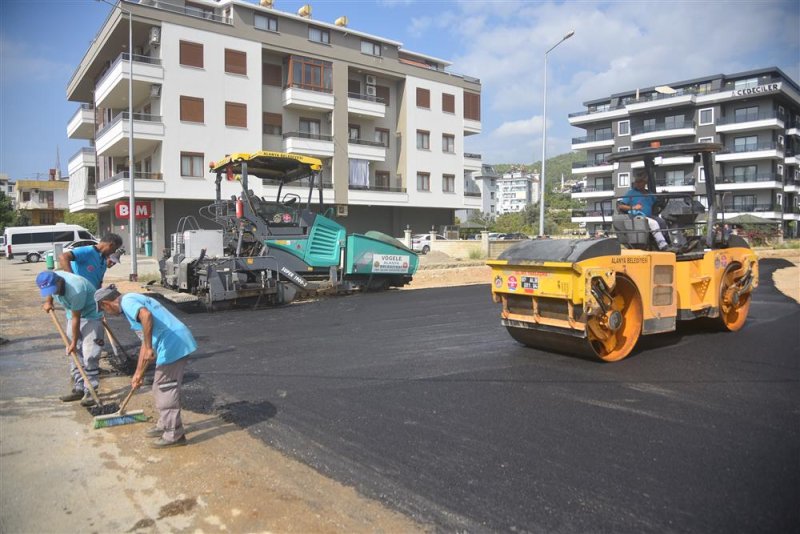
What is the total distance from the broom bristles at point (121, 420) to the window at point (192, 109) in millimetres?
25935

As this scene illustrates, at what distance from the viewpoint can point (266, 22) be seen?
31703 mm

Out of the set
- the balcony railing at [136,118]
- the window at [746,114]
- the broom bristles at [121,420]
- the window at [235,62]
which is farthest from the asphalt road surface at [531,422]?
the window at [746,114]

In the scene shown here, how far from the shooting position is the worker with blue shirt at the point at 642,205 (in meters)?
6.89

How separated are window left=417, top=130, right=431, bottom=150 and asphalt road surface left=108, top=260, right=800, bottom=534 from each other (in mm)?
30882

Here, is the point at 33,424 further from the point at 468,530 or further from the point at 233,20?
the point at 233,20

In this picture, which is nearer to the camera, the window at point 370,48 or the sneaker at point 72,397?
the sneaker at point 72,397

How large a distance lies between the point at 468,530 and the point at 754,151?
2185 inches

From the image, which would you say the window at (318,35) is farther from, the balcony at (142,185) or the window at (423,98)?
Answer: the balcony at (142,185)

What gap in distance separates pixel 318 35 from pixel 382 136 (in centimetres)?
714

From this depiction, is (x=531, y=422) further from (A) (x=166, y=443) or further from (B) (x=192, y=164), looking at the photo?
(B) (x=192, y=164)

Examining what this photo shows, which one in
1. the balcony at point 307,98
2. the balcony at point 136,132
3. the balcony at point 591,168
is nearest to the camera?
the balcony at point 136,132

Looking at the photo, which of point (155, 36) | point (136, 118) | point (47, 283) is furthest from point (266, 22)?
point (47, 283)

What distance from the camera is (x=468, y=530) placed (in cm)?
295

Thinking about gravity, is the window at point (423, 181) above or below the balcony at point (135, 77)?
below
